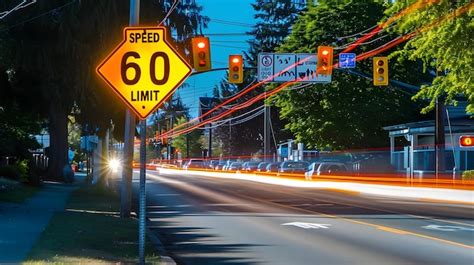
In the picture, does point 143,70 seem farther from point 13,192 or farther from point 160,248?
point 13,192

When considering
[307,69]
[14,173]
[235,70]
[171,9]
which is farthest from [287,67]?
[14,173]

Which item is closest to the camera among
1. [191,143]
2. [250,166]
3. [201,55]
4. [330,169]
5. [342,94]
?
[201,55]

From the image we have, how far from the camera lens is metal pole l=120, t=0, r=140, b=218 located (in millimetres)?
17141

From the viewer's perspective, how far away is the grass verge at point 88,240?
973cm

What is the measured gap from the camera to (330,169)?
3884cm

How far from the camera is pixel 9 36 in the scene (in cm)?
2245

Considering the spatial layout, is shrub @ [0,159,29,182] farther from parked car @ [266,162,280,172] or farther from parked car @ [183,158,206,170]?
parked car @ [183,158,206,170]

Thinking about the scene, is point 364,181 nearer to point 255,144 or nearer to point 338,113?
point 338,113

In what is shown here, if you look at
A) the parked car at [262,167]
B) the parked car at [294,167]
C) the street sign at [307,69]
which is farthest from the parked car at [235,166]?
the street sign at [307,69]

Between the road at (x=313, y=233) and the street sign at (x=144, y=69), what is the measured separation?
3161 millimetres

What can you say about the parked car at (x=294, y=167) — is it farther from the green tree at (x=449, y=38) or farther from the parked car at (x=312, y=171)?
the green tree at (x=449, y=38)

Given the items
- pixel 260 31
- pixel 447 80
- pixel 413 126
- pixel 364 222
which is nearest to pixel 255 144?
pixel 260 31

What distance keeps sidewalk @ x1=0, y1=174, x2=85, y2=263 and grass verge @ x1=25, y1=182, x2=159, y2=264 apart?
0.20m

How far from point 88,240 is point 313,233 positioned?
17.0 feet
